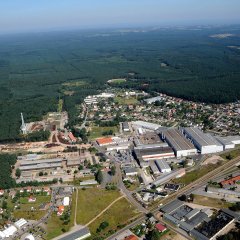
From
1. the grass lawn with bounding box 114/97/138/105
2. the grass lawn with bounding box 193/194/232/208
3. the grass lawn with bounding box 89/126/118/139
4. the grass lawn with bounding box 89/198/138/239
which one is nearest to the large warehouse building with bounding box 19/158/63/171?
the grass lawn with bounding box 89/126/118/139

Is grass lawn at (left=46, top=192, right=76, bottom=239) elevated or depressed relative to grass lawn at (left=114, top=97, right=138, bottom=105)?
elevated

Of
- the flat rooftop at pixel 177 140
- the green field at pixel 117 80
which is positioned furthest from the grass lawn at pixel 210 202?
the green field at pixel 117 80

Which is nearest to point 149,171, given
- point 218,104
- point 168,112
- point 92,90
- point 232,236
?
point 232,236

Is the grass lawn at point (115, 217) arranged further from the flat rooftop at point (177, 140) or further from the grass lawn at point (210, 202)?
the flat rooftop at point (177, 140)

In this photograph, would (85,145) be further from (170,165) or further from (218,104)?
(218,104)

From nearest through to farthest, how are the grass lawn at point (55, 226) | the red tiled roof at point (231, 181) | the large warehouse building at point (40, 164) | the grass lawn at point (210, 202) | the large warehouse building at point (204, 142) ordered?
the grass lawn at point (55, 226), the grass lawn at point (210, 202), the red tiled roof at point (231, 181), the large warehouse building at point (40, 164), the large warehouse building at point (204, 142)

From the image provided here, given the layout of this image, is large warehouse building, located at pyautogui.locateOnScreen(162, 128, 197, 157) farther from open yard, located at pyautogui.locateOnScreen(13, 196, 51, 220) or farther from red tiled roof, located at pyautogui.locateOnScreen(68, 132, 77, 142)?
open yard, located at pyautogui.locateOnScreen(13, 196, 51, 220)
